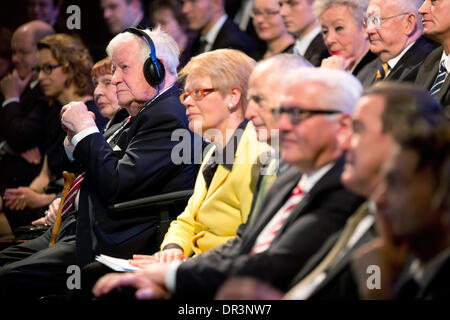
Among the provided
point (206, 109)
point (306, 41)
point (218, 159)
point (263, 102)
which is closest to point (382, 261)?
point (263, 102)

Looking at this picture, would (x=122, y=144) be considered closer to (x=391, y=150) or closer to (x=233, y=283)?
(x=233, y=283)

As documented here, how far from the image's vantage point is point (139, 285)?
2.45 meters

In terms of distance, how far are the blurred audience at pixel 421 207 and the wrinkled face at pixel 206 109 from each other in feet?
4.81

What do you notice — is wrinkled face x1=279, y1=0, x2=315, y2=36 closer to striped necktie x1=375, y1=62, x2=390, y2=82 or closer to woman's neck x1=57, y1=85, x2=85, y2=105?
striped necktie x1=375, y1=62, x2=390, y2=82

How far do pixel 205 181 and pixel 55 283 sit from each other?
0.96 metres

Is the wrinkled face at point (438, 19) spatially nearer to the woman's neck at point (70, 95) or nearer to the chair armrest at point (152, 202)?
the chair armrest at point (152, 202)

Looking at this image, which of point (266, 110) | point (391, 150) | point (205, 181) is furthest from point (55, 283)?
point (391, 150)

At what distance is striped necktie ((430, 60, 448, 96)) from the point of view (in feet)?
11.3

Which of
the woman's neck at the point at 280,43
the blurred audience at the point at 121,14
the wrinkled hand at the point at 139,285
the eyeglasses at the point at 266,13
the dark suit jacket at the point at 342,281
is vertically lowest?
the wrinkled hand at the point at 139,285

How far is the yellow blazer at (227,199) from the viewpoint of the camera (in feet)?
9.93

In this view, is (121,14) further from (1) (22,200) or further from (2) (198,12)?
(1) (22,200)

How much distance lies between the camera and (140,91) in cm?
373

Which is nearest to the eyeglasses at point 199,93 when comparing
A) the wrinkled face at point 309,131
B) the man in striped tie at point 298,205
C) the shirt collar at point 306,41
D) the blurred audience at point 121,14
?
the man in striped tie at point 298,205
